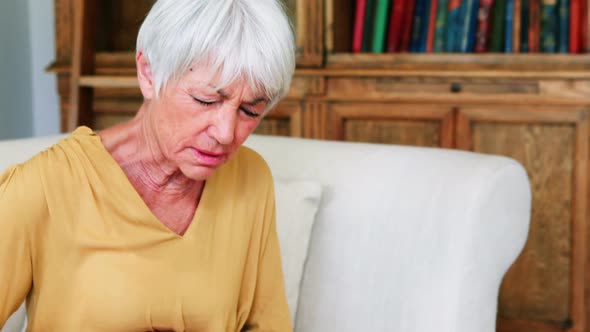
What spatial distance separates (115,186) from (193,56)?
0.23 m

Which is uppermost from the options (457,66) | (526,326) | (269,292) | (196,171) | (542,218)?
(457,66)

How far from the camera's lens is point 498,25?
106 inches

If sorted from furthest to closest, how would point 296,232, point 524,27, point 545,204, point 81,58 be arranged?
point 81,58, point 524,27, point 545,204, point 296,232

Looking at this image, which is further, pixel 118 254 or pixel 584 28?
pixel 584 28

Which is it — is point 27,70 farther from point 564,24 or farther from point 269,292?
point 269,292

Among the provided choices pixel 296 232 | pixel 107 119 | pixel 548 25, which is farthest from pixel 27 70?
pixel 296 232

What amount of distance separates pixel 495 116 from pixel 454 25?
1.11 feet

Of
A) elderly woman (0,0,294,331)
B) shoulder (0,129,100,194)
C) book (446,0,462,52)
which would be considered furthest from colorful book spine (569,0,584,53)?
shoulder (0,129,100,194)

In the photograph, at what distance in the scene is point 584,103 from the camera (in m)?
2.45

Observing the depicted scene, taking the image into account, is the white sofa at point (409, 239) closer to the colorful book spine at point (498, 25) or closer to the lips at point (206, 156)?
the lips at point (206, 156)

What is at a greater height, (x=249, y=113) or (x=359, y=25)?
(x=359, y=25)

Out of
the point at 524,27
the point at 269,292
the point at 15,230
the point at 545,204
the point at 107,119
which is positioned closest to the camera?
the point at 15,230

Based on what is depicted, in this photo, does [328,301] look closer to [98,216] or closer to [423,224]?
[423,224]

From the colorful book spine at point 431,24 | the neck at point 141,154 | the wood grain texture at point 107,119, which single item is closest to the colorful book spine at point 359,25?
the colorful book spine at point 431,24
